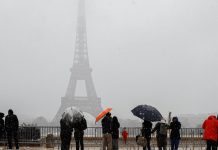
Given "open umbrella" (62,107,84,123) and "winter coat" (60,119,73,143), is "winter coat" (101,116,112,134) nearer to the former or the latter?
"open umbrella" (62,107,84,123)

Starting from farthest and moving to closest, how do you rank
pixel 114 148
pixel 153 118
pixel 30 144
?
pixel 30 144, pixel 114 148, pixel 153 118

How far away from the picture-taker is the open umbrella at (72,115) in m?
13.5

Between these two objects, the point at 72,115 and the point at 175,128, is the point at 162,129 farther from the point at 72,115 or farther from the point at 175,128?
the point at 72,115

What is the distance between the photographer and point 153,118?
15.0 meters

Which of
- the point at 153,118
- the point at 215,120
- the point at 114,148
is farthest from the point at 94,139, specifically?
the point at 215,120

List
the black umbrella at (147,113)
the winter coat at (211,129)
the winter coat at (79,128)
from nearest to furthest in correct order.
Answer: the winter coat at (211,129) → the winter coat at (79,128) → the black umbrella at (147,113)

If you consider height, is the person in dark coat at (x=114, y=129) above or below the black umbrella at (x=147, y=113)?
below

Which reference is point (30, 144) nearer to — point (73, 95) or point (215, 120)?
point (215, 120)

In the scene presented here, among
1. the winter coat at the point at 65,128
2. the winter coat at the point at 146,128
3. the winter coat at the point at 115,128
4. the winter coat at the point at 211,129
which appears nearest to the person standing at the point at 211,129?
the winter coat at the point at 211,129

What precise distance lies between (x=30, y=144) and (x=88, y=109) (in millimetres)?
76485

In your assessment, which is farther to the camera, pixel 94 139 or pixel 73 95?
pixel 73 95

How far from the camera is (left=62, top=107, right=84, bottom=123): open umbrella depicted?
1348cm

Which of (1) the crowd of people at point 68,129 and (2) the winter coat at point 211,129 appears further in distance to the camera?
(1) the crowd of people at point 68,129

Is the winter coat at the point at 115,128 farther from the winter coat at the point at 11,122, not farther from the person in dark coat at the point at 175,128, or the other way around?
the winter coat at the point at 11,122
